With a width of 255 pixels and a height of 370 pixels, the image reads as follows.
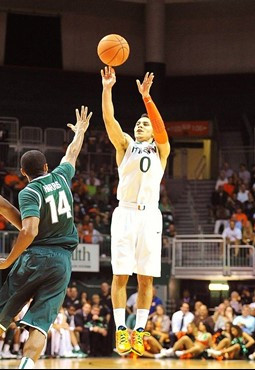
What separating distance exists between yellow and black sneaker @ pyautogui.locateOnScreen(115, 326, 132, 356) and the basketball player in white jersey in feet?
0.64

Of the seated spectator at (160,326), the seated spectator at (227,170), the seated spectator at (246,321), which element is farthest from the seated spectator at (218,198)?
the seated spectator at (160,326)

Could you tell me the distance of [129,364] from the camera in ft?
70.2

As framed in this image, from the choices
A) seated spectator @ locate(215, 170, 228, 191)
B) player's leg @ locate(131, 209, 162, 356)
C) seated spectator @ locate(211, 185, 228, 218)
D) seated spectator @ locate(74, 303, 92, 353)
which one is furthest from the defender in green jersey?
seated spectator @ locate(215, 170, 228, 191)

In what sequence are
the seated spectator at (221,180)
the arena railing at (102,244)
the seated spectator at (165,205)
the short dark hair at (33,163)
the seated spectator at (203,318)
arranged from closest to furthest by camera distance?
the short dark hair at (33,163)
the seated spectator at (203,318)
the arena railing at (102,244)
the seated spectator at (165,205)
the seated spectator at (221,180)

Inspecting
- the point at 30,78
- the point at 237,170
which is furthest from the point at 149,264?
the point at 30,78

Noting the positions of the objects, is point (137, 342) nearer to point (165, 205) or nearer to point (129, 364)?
point (129, 364)

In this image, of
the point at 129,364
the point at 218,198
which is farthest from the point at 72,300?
the point at 218,198

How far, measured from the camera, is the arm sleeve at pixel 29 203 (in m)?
9.23

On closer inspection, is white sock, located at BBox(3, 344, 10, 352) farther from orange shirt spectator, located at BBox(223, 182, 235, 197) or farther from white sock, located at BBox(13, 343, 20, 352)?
orange shirt spectator, located at BBox(223, 182, 235, 197)

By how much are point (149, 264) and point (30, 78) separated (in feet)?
87.8

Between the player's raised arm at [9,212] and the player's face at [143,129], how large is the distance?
308 cm

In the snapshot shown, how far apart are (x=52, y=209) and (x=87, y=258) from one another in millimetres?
18461

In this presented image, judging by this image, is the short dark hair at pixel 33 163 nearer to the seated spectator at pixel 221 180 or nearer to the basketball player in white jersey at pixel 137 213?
the basketball player in white jersey at pixel 137 213

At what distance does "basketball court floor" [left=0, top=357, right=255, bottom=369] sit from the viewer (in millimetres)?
20047
